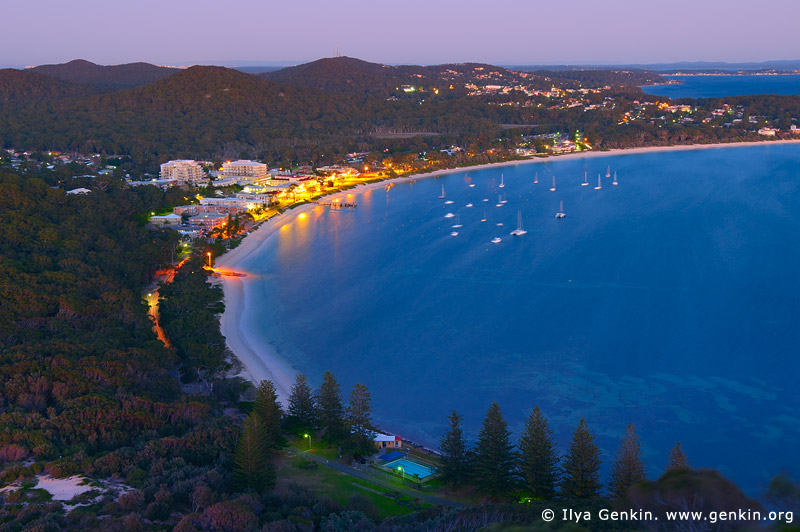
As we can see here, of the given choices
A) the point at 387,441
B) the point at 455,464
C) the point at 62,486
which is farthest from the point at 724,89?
the point at 62,486

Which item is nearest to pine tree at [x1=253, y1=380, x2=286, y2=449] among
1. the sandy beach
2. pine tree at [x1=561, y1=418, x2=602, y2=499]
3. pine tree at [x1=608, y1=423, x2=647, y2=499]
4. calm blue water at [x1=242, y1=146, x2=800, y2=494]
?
the sandy beach

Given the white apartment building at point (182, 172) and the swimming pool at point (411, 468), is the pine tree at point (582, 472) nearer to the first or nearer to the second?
the swimming pool at point (411, 468)

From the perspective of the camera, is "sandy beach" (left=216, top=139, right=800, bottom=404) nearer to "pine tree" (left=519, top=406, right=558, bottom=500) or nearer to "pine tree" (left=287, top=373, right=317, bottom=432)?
"pine tree" (left=287, top=373, right=317, bottom=432)

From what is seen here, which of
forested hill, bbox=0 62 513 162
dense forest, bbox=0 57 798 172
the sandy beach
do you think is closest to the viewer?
the sandy beach

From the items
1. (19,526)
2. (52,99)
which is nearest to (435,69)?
(52,99)

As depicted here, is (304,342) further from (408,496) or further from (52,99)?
(52,99)
